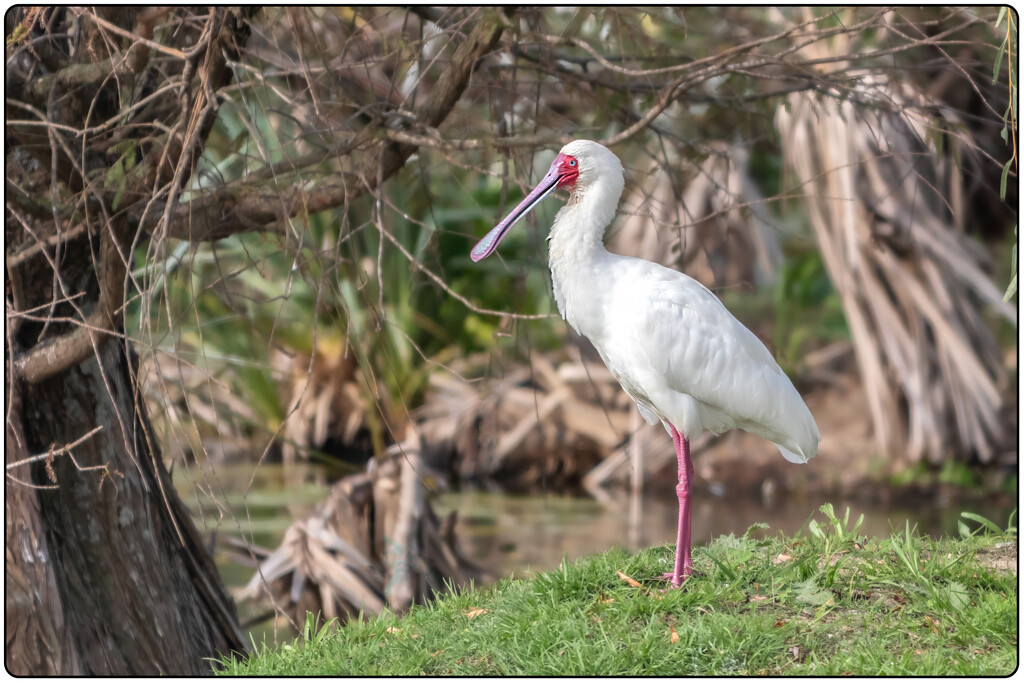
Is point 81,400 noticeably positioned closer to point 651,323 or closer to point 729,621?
point 651,323

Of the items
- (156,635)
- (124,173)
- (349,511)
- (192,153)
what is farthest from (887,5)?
(349,511)

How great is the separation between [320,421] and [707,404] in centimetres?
757

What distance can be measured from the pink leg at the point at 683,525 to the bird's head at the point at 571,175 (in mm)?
1116

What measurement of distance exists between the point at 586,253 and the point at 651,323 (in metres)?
0.40

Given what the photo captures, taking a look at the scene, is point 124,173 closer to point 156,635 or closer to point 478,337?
point 156,635

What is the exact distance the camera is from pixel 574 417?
448 inches

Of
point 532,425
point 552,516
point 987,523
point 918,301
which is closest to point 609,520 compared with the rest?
point 552,516

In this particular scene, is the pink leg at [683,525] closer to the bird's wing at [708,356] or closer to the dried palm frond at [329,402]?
the bird's wing at [708,356]

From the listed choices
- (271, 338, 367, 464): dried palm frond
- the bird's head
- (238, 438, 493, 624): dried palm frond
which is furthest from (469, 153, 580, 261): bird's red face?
(271, 338, 367, 464): dried palm frond

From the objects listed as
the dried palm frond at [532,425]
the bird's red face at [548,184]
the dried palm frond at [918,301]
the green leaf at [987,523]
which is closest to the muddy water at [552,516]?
the dried palm frond at [532,425]

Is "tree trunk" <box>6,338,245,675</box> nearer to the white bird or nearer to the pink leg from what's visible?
the white bird

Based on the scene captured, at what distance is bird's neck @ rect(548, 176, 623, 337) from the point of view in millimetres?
4141

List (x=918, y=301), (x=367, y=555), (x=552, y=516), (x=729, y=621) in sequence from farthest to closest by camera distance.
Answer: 1. (x=552, y=516)
2. (x=918, y=301)
3. (x=367, y=555)
4. (x=729, y=621)

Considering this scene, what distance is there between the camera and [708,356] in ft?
13.5
